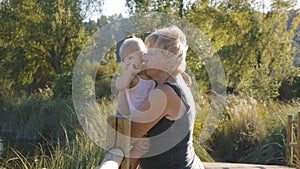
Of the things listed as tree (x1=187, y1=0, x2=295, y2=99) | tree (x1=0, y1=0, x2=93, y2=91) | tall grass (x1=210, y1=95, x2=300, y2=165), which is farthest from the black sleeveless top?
tree (x1=0, y1=0, x2=93, y2=91)

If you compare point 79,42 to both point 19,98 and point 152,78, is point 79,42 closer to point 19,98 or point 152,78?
point 19,98

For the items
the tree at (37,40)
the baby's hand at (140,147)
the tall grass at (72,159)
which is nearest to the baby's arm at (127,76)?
the baby's hand at (140,147)

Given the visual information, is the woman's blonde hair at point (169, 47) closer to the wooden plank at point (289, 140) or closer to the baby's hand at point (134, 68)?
the baby's hand at point (134, 68)

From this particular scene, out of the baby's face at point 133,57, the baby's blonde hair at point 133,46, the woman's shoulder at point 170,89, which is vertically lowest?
the woman's shoulder at point 170,89

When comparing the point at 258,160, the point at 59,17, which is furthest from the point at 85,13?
the point at 258,160

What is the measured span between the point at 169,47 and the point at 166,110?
228 millimetres

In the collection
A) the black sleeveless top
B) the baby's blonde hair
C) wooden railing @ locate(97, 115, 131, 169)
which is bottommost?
the black sleeveless top

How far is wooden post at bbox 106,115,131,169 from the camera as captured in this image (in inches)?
70.3

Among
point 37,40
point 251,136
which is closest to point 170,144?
point 251,136

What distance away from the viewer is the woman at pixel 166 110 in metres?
1.91

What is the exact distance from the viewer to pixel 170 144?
2.06 metres

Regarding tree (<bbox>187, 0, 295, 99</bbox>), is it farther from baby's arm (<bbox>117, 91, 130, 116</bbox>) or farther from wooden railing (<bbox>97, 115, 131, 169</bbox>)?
wooden railing (<bbox>97, 115, 131, 169</bbox>)

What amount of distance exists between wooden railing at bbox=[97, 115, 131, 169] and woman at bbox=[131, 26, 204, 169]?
60mm

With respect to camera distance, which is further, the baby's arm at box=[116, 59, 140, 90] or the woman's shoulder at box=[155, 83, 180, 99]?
the baby's arm at box=[116, 59, 140, 90]
